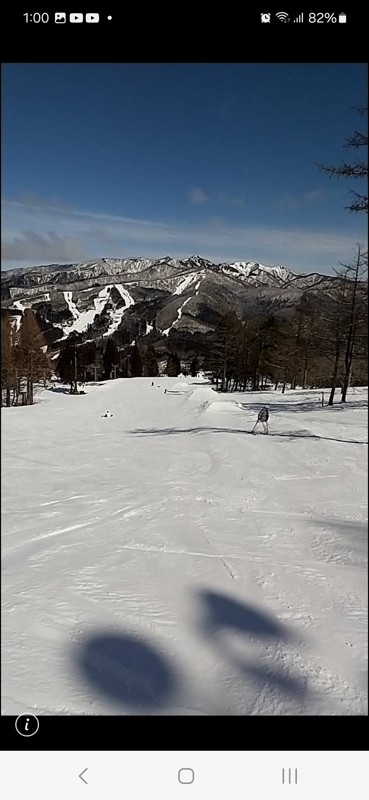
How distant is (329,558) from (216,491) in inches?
16.0

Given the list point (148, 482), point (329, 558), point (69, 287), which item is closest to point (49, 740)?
point (148, 482)

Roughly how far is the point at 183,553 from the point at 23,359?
0.78 m

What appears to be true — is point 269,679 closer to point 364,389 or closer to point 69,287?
point 364,389

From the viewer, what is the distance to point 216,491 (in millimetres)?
1358

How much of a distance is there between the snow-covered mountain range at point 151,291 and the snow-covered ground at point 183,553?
0.79 ft

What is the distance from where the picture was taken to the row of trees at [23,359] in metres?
1.14

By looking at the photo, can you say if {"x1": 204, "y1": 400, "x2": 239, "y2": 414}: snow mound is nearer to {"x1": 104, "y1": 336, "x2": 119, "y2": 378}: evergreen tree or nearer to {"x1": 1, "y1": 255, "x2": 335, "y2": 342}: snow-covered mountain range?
{"x1": 1, "y1": 255, "x2": 335, "y2": 342}: snow-covered mountain range

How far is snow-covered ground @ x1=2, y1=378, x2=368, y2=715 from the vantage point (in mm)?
978

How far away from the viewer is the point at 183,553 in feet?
4.02
